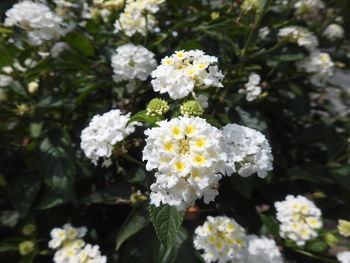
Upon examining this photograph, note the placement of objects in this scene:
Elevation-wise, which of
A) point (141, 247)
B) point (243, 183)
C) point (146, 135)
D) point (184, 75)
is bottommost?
point (141, 247)

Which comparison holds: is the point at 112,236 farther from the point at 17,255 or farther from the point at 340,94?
the point at 340,94

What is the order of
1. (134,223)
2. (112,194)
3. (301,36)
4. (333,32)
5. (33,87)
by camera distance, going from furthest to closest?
(333,32), (301,36), (33,87), (112,194), (134,223)

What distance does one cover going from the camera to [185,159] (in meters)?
0.77

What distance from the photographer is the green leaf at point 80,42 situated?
1528 millimetres

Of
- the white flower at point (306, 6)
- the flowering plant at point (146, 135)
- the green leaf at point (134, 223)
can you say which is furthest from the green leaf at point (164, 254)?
the white flower at point (306, 6)

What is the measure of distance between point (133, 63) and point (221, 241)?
35.8 inches

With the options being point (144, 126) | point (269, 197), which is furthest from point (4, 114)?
point (269, 197)

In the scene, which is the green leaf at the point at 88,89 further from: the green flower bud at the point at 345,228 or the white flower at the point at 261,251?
the green flower bud at the point at 345,228

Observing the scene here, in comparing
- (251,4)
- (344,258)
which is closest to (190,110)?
(251,4)

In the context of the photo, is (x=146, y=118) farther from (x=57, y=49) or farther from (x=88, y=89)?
(x=57, y=49)

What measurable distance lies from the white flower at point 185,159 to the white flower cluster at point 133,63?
648 mm

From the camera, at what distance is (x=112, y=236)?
1558 millimetres

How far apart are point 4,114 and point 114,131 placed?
776mm

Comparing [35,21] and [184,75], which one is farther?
[35,21]
